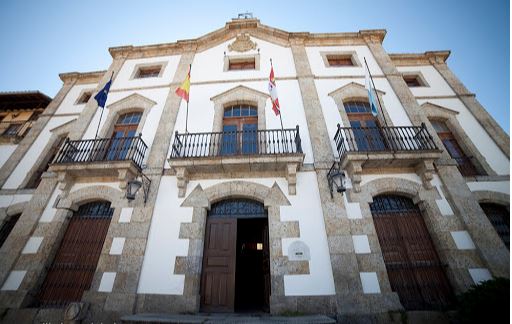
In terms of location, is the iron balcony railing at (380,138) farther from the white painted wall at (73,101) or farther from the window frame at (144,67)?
the white painted wall at (73,101)

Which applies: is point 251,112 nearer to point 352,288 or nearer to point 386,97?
point 386,97

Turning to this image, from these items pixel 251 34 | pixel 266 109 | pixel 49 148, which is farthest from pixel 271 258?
pixel 251 34

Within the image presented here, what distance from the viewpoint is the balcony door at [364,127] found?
22.0 ft

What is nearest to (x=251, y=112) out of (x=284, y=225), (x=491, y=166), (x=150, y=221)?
(x=284, y=225)

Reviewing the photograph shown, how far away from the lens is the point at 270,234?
5395 millimetres

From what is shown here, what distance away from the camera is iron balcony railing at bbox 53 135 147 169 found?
21.4 ft

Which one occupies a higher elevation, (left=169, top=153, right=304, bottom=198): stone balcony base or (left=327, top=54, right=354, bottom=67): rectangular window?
(left=327, top=54, right=354, bottom=67): rectangular window

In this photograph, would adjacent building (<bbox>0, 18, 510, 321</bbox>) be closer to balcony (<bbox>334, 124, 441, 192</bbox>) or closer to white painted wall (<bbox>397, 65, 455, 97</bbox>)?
balcony (<bbox>334, 124, 441, 192</bbox>)

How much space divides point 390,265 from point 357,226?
115 cm

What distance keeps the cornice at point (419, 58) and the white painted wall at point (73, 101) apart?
46.9 feet

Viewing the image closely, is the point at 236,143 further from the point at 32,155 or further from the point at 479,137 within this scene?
the point at 479,137

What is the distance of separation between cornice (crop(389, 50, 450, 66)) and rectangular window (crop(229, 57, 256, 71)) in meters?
6.84

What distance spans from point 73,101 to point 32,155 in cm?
310

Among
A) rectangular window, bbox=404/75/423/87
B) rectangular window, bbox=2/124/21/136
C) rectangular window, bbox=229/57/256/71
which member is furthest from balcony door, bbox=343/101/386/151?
rectangular window, bbox=2/124/21/136
